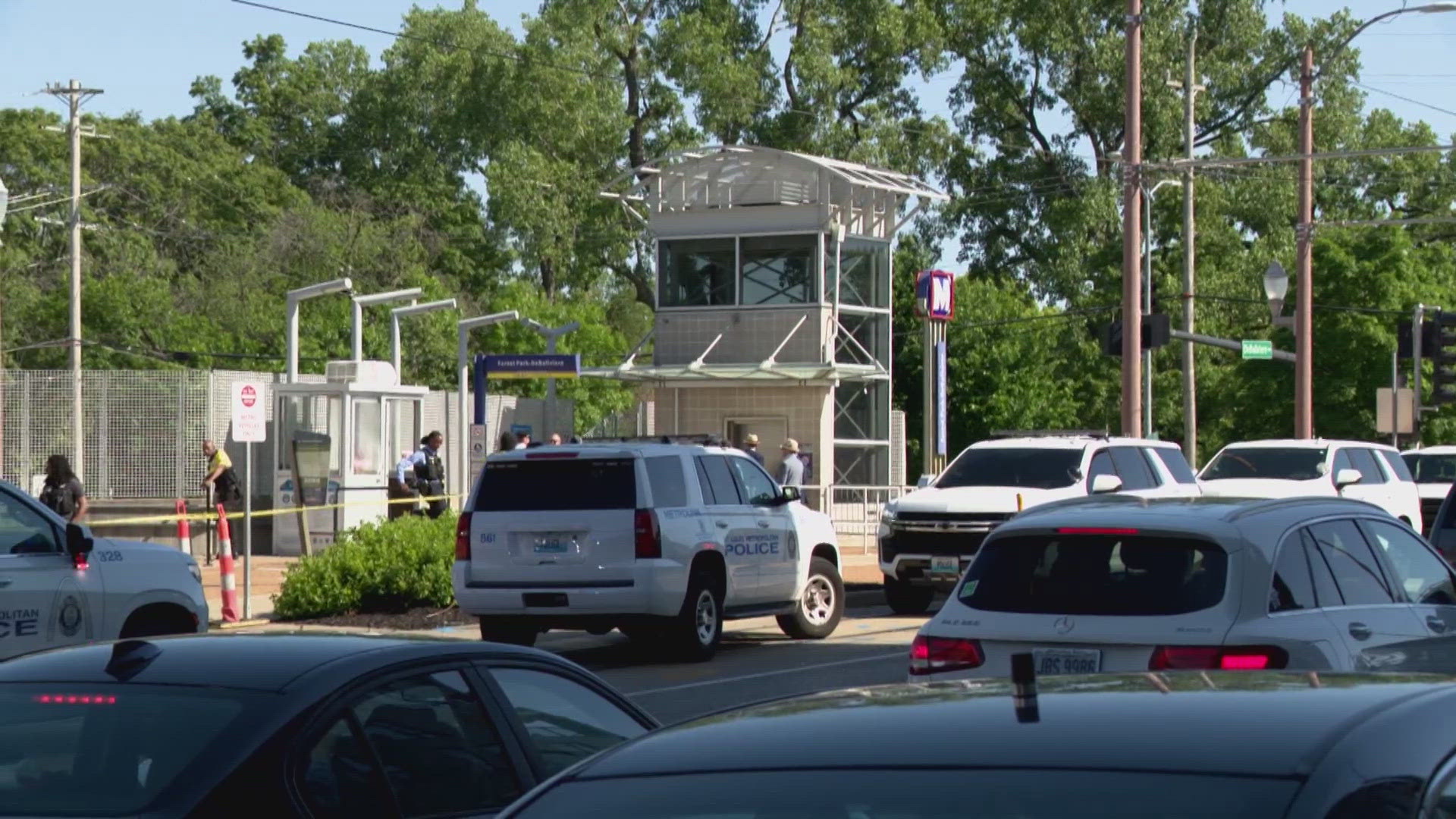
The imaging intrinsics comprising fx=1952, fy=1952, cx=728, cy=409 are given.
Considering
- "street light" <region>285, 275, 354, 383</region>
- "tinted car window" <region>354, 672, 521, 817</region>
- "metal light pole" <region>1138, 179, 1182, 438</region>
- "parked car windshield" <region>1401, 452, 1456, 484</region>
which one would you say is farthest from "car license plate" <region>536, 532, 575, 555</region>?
"metal light pole" <region>1138, 179, 1182, 438</region>

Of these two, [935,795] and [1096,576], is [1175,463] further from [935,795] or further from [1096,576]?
[935,795]

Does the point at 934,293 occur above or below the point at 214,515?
above

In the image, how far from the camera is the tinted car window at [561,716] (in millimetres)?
5766

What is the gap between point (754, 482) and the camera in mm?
18016

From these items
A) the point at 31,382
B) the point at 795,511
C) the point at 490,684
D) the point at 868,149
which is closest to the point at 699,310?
the point at 31,382

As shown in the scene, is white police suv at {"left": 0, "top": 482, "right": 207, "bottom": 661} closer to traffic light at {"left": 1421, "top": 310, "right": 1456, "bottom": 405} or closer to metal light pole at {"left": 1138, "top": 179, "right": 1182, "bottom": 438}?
traffic light at {"left": 1421, "top": 310, "right": 1456, "bottom": 405}

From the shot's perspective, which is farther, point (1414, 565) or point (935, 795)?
point (1414, 565)

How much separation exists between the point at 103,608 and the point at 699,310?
26.6 metres

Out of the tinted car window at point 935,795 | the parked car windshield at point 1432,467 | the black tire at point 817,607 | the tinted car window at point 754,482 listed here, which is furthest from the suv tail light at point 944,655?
the parked car windshield at point 1432,467

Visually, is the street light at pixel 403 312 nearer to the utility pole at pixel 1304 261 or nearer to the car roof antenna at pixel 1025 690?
the utility pole at pixel 1304 261

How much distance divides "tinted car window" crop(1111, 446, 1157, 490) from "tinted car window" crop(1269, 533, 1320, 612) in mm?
12840

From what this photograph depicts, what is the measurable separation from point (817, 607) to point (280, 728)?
551 inches

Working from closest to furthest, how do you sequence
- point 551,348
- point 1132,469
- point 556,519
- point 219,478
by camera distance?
point 556,519
point 1132,469
point 219,478
point 551,348

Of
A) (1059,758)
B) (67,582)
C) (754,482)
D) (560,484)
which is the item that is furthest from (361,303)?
(1059,758)
